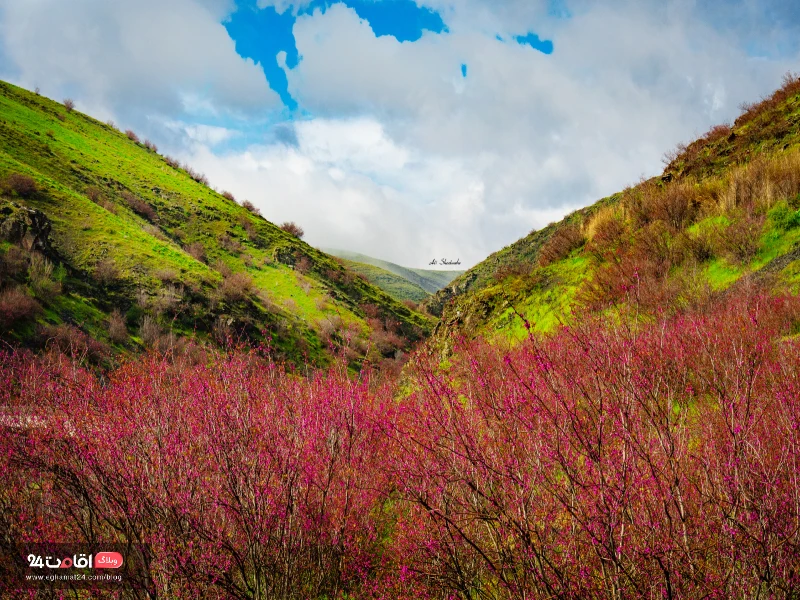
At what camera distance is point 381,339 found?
112 feet

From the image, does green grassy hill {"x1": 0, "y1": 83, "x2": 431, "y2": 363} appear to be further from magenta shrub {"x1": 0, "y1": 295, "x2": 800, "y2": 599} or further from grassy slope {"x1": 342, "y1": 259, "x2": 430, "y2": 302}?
grassy slope {"x1": 342, "y1": 259, "x2": 430, "y2": 302}

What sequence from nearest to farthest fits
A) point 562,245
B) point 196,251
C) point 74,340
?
point 562,245, point 74,340, point 196,251

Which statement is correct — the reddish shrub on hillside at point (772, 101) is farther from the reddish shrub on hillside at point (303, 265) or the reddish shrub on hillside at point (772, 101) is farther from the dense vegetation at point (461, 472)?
the reddish shrub on hillside at point (303, 265)

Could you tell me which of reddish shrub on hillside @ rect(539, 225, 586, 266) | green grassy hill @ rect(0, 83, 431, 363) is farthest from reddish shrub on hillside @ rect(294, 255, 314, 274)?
reddish shrub on hillside @ rect(539, 225, 586, 266)

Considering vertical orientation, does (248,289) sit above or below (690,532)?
above

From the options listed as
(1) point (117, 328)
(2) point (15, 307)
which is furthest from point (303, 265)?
(2) point (15, 307)

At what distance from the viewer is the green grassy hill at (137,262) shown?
18062mm

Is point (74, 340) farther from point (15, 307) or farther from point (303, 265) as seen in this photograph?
point (303, 265)

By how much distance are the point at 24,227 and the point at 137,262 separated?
580cm

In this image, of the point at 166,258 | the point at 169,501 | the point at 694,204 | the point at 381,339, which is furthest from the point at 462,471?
the point at 381,339

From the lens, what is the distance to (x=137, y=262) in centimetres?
2428

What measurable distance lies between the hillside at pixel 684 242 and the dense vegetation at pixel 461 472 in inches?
21.4

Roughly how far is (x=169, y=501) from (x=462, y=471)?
2482 millimetres

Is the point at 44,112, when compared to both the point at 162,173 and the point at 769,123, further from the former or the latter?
the point at 769,123
